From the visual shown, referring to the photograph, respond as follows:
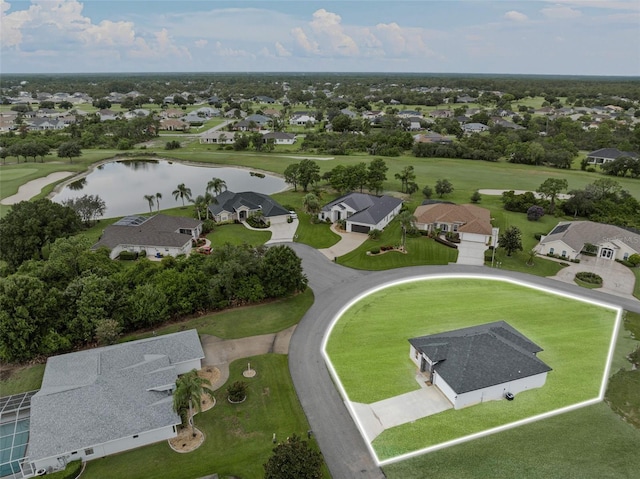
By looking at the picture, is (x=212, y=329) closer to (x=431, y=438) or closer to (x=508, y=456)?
(x=431, y=438)

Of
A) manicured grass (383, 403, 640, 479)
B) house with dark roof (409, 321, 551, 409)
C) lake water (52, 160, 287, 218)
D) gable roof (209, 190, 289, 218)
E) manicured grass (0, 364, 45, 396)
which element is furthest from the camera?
lake water (52, 160, 287, 218)

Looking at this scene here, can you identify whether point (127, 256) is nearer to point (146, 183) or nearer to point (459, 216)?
point (459, 216)

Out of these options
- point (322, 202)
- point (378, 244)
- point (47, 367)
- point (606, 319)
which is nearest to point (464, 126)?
point (322, 202)

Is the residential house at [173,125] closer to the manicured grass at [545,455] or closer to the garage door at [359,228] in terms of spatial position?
the garage door at [359,228]

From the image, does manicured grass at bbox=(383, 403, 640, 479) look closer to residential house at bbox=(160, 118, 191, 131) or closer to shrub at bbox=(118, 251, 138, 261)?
shrub at bbox=(118, 251, 138, 261)

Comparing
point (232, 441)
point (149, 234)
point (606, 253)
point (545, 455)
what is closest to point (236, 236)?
point (149, 234)

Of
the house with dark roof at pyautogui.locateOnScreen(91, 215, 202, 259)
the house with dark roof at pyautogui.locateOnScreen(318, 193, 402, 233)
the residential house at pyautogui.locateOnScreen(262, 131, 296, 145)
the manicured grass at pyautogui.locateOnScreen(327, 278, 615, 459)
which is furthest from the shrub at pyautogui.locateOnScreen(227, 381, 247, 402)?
the residential house at pyautogui.locateOnScreen(262, 131, 296, 145)
